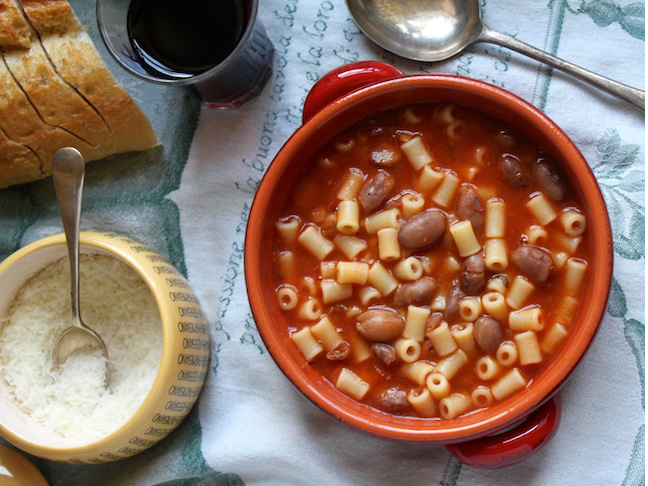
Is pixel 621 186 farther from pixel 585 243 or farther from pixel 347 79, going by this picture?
pixel 347 79

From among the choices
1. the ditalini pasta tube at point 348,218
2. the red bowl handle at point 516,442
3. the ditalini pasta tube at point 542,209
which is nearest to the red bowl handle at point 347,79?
the ditalini pasta tube at point 348,218

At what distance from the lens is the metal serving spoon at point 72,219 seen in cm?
252

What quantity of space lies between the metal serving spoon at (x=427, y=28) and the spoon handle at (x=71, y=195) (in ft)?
3.06

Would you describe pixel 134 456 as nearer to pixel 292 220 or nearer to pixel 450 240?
pixel 292 220

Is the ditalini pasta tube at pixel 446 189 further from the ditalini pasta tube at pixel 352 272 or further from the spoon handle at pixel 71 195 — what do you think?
the spoon handle at pixel 71 195

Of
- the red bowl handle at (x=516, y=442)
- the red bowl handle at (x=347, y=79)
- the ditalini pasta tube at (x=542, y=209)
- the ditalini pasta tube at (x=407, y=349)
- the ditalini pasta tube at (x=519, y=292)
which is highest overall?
the red bowl handle at (x=347, y=79)

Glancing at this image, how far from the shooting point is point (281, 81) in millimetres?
2707

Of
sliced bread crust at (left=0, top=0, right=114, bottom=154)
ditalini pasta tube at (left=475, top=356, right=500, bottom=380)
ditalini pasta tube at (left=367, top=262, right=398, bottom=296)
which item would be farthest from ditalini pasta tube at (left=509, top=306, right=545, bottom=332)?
sliced bread crust at (left=0, top=0, right=114, bottom=154)

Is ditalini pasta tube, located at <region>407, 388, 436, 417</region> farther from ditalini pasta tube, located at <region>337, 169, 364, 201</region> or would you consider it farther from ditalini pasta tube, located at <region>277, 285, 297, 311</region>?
ditalini pasta tube, located at <region>337, 169, 364, 201</region>

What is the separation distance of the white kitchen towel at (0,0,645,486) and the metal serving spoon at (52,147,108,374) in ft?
0.87

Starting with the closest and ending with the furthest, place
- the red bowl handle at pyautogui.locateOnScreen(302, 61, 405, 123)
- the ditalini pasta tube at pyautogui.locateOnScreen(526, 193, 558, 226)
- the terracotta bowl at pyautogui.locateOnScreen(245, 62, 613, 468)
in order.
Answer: the terracotta bowl at pyautogui.locateOnScreen(245, 62, 613, 468)
the ditalini pasta tube at pyautogui.locateOnScreen(526, 193, 558, 226)
the red bowl handle at pyautogui.locateOnScreen(302, 61, 405, 123)

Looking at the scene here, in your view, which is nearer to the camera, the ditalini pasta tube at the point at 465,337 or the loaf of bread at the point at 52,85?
the ditalini pasta tube at the point at 465,337

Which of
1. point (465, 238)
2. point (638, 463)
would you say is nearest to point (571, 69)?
point (465, 238)

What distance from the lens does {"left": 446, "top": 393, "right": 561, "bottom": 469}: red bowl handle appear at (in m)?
2.34
